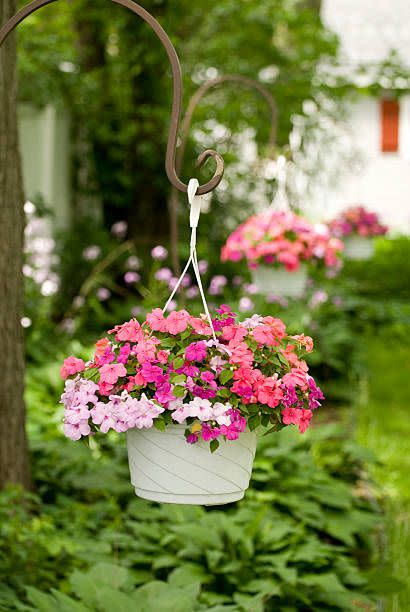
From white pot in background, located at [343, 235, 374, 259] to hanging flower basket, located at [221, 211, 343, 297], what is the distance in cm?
332

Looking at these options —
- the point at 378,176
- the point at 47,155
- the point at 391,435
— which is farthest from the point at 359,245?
the point at 378,176

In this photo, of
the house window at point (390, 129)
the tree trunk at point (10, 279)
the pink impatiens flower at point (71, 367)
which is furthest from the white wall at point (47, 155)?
the house window at point (390, 129)

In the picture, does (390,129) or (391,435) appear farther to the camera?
(390,129)

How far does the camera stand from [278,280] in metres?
6.19

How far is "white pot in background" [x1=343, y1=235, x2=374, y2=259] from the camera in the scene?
9602 mm

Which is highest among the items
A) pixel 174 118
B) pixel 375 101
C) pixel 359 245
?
pixel 375 101

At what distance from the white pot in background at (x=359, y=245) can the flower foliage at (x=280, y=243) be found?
11.0 ft

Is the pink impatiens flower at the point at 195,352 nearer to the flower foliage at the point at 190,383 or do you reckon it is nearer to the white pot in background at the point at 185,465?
the flower foliage at the point at 190,383

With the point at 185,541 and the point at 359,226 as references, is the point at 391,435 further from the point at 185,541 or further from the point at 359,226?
the point at 185,541

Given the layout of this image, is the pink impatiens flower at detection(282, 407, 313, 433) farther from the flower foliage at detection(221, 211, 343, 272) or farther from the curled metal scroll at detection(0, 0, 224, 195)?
the flower foliage at detection(221, 211, 343, 272)

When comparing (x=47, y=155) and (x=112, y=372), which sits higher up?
(x=47, y=155)

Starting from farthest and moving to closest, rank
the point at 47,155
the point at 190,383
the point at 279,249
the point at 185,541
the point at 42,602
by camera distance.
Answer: the point at 47,155
the point at 279,249
the point at 185,541
the point at 42,602
the point at 190,383

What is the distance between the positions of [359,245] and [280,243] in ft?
12.3

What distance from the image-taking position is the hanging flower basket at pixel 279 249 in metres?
6.04
